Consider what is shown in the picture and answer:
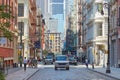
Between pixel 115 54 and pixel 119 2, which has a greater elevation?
pixel 119 2

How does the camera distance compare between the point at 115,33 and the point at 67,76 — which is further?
the point at 115,33

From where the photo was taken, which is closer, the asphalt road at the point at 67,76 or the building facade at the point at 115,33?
the asphalt road at the point at 67,76

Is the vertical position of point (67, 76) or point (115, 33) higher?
point (115, 33)

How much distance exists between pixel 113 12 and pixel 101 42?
730 inches

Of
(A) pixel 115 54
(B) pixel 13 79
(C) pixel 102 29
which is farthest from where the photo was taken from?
(C) pixel 102 29

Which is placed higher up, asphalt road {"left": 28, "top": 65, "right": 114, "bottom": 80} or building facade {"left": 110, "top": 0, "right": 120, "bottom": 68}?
building facade {"left": 110, "top": 0, "right": 120, "bottom": 68}

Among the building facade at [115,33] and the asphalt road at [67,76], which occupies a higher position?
the building facade at [115,33]

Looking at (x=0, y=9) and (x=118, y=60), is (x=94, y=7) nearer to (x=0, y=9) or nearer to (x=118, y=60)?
(x=118, y=60)

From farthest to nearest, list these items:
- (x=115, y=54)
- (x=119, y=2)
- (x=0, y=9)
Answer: (x=115, y=54), (x=119, y=2), (x=0, y=9)

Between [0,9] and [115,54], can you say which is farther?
[115,54]

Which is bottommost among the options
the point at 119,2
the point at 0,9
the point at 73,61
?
the point at 73,61

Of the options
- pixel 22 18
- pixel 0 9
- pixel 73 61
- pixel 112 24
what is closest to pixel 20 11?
pixel 22 18

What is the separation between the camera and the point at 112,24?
71188 mm

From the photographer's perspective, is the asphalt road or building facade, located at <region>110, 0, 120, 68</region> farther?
building facade, located at <region>110, 0, 120, 68</region>
